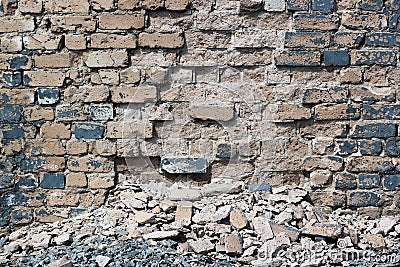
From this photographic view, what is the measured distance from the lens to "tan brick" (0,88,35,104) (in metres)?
3.63

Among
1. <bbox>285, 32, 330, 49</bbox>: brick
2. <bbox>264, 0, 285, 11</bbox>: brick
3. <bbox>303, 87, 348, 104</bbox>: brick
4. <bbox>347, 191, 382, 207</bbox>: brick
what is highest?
<bbox>264, 0, 285, 11</bbox>: brick

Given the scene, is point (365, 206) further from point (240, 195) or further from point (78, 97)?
point (78, 97)

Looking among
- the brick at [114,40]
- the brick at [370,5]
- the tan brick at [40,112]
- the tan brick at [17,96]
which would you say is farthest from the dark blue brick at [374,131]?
the tan brick at [17,96]

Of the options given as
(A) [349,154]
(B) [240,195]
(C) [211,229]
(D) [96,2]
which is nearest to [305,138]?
(A) [349,154]

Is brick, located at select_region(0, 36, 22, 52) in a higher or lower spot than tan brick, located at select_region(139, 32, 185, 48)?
lower

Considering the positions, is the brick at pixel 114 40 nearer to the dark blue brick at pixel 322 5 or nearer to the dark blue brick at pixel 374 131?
the dark blue brick at pixel 322 5

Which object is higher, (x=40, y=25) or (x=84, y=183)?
(x=40, y=25)

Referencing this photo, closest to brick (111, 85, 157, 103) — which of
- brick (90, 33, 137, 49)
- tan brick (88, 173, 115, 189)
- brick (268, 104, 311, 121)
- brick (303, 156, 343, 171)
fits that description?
brick (90, 33, 137, 49)

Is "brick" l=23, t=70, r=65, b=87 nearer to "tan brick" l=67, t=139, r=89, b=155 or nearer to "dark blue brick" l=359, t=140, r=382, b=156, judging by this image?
"tan brick" l=67, t=139, r=89, b=155

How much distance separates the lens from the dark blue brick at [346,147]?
368 centimetres

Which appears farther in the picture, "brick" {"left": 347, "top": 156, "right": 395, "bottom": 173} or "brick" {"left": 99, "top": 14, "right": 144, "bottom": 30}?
"brick" {"left": 347, "top": 156, "right": 395, "bottom": 173}

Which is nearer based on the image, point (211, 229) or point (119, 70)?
point (211, 229)

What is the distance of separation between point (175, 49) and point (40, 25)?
862mm

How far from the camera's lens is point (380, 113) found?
366 centimetres
